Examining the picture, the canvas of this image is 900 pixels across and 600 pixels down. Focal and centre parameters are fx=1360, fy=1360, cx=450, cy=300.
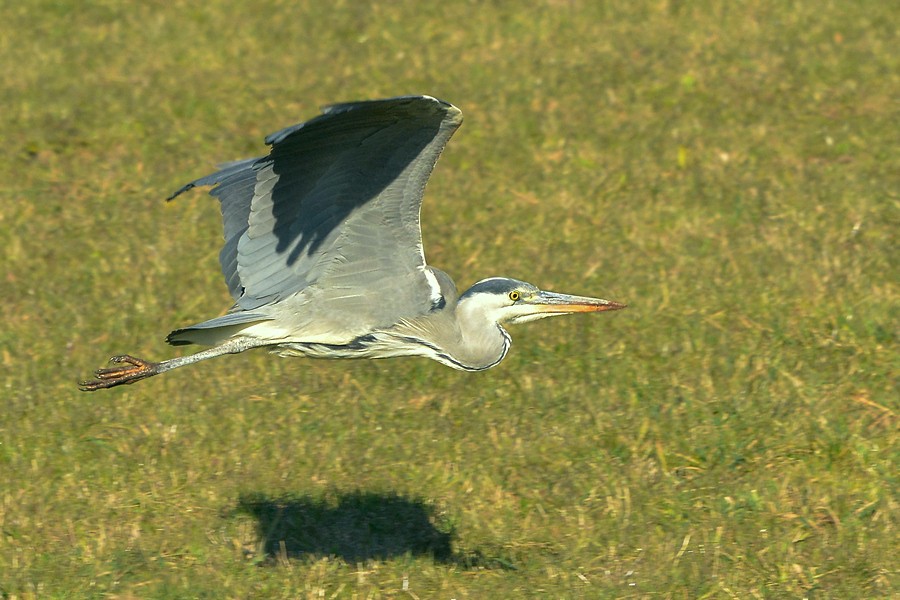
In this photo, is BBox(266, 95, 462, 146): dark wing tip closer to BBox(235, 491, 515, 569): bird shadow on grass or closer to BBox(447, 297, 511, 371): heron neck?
BBox(447, 297, 511, 371): heron neck

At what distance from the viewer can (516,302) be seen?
653cm

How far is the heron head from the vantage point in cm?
646

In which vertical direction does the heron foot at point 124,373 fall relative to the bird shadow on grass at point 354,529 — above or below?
above

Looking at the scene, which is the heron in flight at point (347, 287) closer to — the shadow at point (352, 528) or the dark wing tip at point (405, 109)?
the dark wing tip at point (405, 109)

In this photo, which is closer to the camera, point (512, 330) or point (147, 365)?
point (147, 365)

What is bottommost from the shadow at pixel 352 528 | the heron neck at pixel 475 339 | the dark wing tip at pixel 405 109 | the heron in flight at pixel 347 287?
the shadow at pixel 352 528

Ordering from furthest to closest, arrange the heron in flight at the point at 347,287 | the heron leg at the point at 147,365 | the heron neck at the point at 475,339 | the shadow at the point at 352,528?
1. the shadow at the point at 352,528
2. the heron neck at the point at 475,339
3. the heron leg at the point at 147,365
4. the heron in flight at the point at 347,287

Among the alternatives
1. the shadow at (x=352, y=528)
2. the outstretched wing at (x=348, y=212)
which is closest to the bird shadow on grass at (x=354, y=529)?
the shadow at (x=352, y=528)

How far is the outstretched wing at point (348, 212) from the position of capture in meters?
5.73

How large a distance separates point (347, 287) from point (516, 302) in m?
0.82

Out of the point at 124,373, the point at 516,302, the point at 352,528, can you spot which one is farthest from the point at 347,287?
the point at 352,528

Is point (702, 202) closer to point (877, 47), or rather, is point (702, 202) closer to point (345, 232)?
point (877, 47)

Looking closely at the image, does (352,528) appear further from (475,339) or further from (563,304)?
(563,304)

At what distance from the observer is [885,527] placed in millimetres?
6520
